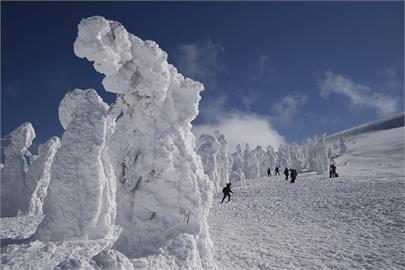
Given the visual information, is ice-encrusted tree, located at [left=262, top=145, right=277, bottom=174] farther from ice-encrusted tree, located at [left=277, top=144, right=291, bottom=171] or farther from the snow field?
the snow field

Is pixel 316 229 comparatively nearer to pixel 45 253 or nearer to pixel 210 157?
pixel 45 253

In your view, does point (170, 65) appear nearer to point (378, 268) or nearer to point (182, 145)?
point (182, 145)

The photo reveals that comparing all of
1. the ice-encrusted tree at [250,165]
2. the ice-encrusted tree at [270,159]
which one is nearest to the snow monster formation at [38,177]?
the ice-encrusted tree at [250,165]

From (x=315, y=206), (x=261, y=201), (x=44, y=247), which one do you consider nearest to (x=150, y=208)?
(x=44, y=247)

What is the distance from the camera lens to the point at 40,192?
102 feet

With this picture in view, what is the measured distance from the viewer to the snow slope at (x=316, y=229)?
566 inches

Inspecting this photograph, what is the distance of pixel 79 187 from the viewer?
653 inches

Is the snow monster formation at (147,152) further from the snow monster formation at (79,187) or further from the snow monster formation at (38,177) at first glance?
the snow monster formation at (38,177)

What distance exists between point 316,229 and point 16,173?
24149 millimetres

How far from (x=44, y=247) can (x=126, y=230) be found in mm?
4762

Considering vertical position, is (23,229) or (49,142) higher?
(49,142)

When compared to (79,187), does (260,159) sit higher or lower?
higher

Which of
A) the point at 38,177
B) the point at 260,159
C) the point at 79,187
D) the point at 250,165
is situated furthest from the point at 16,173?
the point at 260,159

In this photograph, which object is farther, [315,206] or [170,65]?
[315,206]
